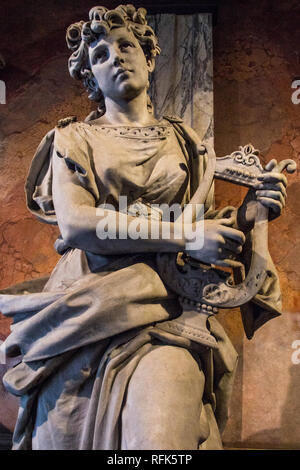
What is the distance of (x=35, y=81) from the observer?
419 centimetres

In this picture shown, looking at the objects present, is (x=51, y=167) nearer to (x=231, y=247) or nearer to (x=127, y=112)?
(x=127, y=112)

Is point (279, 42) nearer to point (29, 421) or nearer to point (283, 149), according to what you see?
point (283, 149)

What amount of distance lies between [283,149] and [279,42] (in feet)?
2.30

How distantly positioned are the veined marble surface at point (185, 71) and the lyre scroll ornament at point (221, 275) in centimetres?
110

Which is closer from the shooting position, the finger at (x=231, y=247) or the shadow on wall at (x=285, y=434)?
the finger at (x=231, y=247)

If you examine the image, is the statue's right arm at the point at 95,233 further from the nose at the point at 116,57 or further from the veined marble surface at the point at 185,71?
the veined marble surface at the point at 185,71

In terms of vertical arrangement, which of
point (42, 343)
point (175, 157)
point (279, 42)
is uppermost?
point (279, 42)

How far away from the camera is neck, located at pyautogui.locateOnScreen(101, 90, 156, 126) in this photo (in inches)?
121

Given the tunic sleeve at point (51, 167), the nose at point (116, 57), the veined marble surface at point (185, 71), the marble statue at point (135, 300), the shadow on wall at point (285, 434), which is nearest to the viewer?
the marble statue at point (135, 300)

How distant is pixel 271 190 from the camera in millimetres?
2639

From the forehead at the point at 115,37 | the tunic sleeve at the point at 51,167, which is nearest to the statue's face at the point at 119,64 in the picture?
the forehead at the point at 115,37

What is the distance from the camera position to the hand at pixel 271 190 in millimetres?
2621

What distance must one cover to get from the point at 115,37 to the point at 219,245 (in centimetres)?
109
